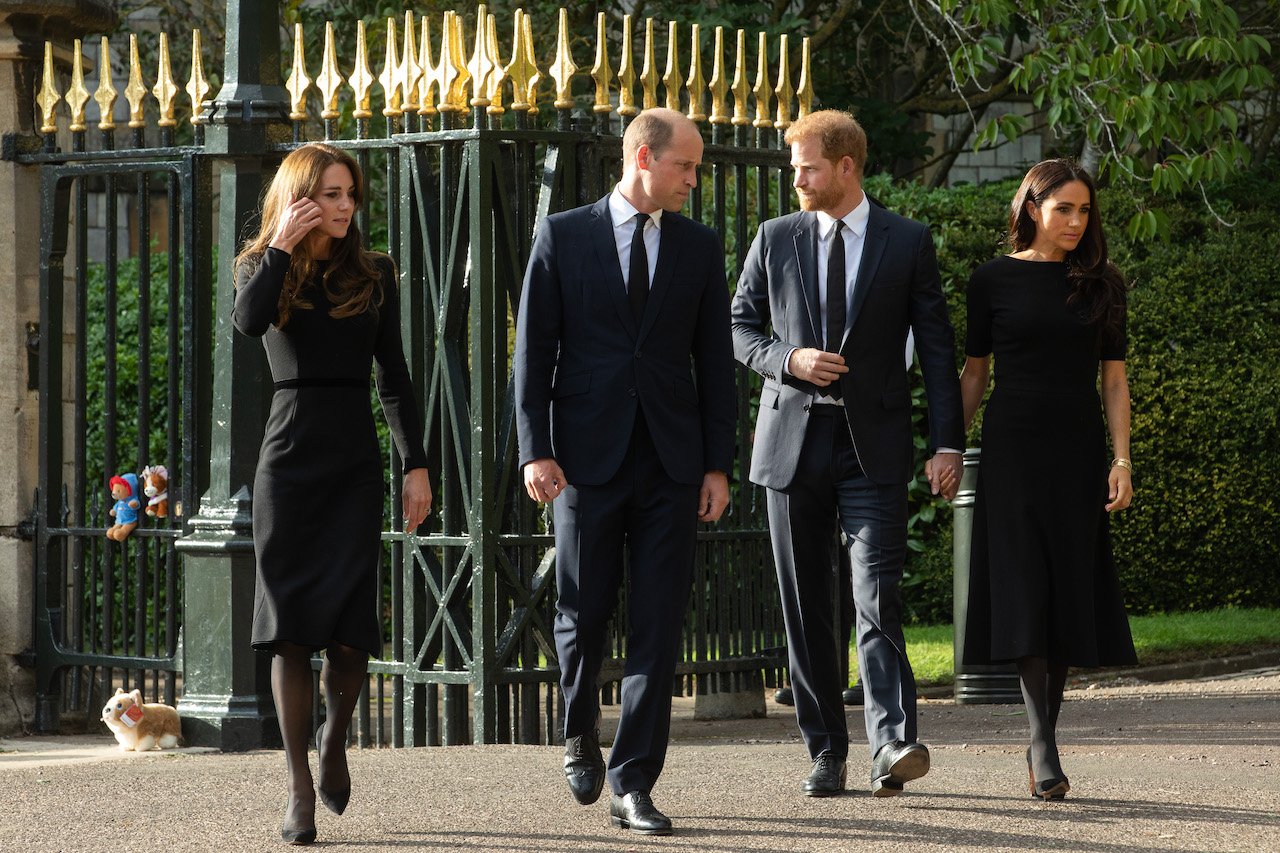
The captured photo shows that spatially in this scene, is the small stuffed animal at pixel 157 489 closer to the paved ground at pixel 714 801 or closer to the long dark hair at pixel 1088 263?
the paved ground at pixel 714 801

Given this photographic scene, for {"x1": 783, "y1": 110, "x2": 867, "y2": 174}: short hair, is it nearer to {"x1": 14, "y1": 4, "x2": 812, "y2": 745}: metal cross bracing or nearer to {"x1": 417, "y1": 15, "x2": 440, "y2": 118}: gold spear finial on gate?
{"x1": 14, "y1": 4, "x2": 812, "y2": 745}: metal cross bracing

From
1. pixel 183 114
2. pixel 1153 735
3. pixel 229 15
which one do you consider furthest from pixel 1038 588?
pixel 183 114

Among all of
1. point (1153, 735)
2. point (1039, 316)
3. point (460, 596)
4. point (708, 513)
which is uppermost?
point (1039, 316)

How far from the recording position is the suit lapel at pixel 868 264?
18.1 ft

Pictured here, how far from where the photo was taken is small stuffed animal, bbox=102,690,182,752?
719 cm

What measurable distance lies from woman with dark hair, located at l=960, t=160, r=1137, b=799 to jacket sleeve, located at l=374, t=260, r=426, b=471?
1.68 metres

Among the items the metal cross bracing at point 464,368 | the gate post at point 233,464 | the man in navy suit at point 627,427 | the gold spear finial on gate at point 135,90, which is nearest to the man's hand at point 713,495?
the man in navy suit at point 627,427

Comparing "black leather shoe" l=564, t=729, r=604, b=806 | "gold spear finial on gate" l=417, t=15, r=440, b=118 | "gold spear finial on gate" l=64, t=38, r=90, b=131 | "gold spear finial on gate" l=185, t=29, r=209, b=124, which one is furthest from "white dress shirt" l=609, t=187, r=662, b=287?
"gold spear finial on gate" l=64, t=38, r=90, b=131

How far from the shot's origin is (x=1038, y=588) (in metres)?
5.46

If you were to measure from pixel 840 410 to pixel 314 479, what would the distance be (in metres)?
1.54

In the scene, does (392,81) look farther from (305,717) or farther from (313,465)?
(305,717)

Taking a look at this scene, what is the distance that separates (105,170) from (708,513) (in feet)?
12.9

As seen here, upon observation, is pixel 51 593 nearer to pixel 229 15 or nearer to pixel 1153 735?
pixel 229 15

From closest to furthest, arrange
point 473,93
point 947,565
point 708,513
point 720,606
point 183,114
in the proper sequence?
point 708,513 < point 473,93 < point 720,606 < point 947,565 < point 183,114
